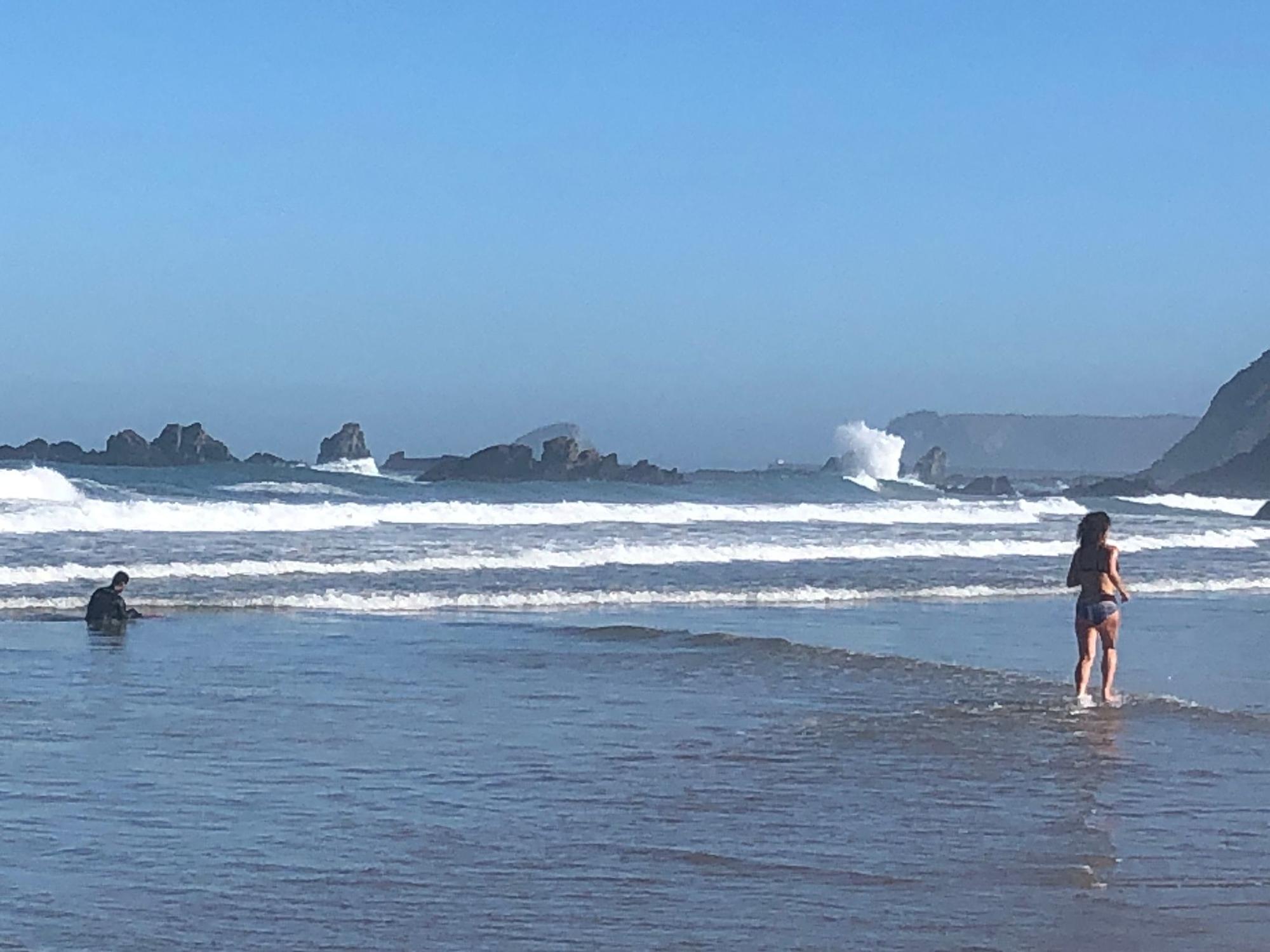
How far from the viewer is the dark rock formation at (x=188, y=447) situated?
64125 millimetres

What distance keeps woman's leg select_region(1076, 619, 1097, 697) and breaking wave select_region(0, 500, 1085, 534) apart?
62.9 feet

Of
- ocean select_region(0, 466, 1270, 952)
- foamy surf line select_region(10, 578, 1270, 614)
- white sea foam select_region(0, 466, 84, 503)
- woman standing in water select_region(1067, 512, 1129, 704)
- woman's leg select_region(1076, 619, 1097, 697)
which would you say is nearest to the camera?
ocean select_region(0, 466, 1270, 952)

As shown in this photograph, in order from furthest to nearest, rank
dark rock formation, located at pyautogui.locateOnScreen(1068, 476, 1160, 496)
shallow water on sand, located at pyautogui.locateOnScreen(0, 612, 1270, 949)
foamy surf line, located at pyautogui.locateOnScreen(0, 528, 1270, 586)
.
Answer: dark rock formation, located at pyautogui.locateOnScreen(1068, 476, 1160, 496), foamy surf line, located at pyautogui.locateOnScreen(0, 528, 1270, 586), shallow water on sand, located at pyautogui.locateOnScreen(0, 612, 1270, 949)

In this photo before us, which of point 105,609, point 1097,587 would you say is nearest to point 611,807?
point 1097,587

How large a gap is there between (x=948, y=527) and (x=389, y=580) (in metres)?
19.1

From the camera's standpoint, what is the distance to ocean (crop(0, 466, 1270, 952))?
6.38 m

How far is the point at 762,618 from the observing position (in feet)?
60.8

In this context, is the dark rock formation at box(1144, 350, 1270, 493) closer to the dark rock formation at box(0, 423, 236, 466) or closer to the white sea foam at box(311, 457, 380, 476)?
the white sea foam at box(311, 457, 380, 476)

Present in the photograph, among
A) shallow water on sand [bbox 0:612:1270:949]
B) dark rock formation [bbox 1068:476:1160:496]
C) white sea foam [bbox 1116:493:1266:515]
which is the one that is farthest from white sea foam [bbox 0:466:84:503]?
dark rock formation [bbox 1068:476:1160:496]

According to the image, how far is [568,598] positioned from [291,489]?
32102 mm

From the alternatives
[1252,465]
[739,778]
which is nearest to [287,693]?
[739,778]

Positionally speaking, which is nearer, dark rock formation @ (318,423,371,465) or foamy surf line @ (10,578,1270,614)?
foamy surf line @ (10,578,1270,614)

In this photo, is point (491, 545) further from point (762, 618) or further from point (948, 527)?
point (948, 527)

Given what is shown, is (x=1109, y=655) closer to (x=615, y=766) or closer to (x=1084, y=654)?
(x=1084, y=654)
